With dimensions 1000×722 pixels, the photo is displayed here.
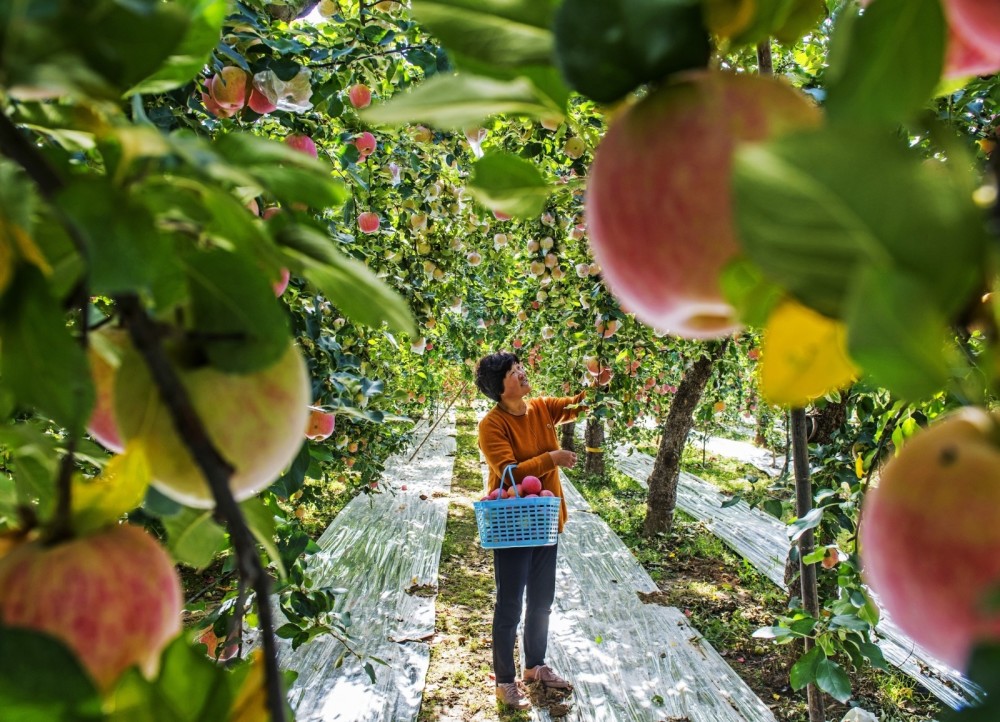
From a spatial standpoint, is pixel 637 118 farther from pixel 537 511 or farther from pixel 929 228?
pixel 537 511

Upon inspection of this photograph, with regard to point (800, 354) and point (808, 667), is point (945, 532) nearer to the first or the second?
point (800, 354)

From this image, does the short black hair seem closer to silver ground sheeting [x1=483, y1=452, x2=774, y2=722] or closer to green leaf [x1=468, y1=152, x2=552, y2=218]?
silver ground sheeting [x1=483, y1=452, x2=774, y2=722]

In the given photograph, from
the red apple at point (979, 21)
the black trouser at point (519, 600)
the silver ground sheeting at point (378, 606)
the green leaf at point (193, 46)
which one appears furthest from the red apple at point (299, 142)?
the black trouser at point (519, 600)

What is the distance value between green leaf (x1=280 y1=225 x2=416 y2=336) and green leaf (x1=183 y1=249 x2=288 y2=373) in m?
0.02

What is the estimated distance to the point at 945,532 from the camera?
20 centimetres

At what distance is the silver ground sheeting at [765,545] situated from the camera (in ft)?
9.65

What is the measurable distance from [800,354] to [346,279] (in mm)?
169

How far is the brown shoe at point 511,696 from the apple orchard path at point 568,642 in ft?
0.26

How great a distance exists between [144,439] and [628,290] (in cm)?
22

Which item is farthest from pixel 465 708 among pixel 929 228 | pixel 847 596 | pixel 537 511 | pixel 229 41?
pixel 929 228

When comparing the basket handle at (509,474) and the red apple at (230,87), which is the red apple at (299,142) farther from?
the basket handle at (509,474)

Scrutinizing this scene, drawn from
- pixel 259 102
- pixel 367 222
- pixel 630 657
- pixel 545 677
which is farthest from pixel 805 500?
pixel 630 657

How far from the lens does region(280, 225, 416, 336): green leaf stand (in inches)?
10.6

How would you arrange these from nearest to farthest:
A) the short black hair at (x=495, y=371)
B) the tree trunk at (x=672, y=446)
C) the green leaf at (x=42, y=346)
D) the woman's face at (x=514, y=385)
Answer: the green leaf at (x=42, y=346) → the woman's face at (x=514, y=385) → the short black hair at (x=495, y=371) → the tree trunk at (x=672, y=446)
